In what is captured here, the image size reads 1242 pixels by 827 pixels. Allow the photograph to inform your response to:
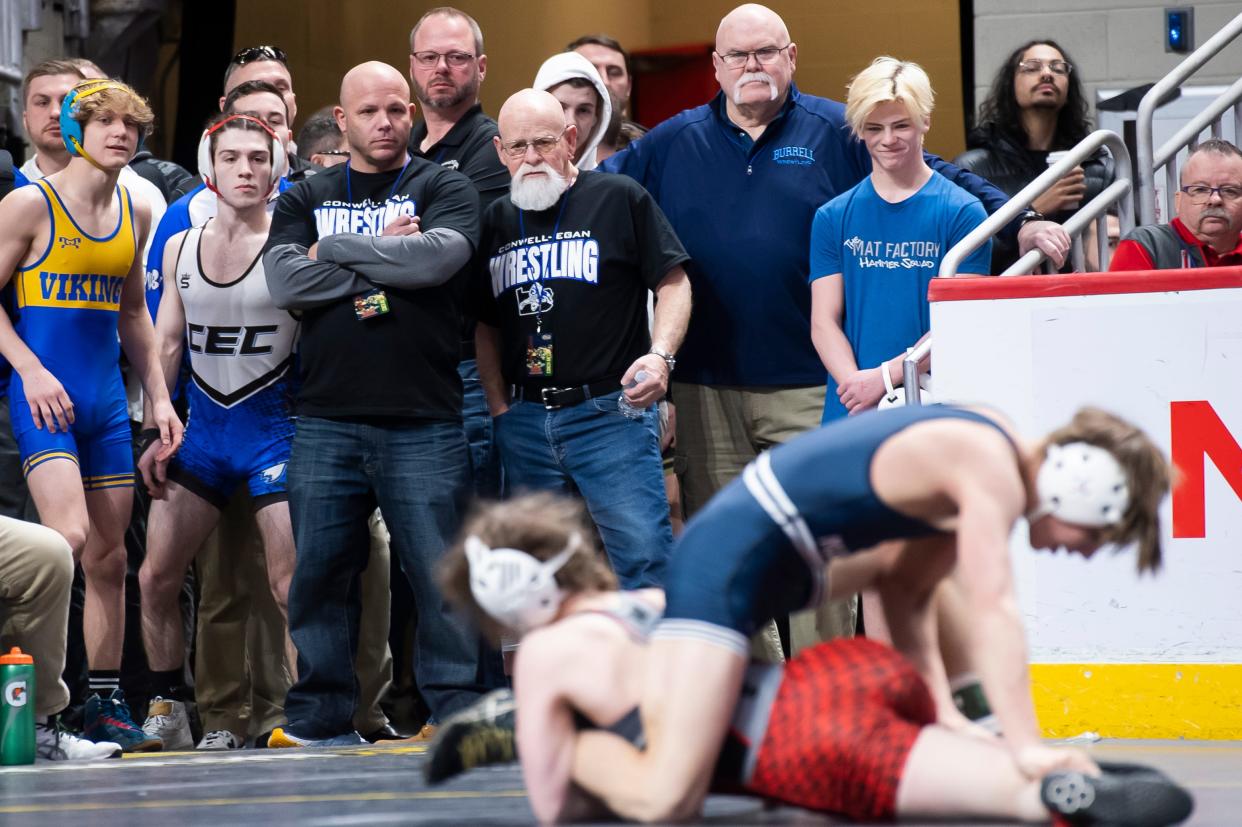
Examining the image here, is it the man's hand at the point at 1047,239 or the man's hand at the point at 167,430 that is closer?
the man's hand at the point at 1047,239

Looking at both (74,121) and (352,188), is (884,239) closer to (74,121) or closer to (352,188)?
(352,188)

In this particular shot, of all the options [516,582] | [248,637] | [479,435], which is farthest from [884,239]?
[248,637]

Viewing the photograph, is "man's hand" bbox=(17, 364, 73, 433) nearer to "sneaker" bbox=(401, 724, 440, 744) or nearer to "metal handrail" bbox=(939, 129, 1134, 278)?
"sneaker" bbox=(401, 724, 440, 744)

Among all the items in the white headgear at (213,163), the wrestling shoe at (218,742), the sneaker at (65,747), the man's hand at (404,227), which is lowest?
the wrestling shoe at (218,742)

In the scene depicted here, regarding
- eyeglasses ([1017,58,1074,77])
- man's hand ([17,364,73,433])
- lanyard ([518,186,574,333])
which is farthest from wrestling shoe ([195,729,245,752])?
eyeglasses ([1017,58,1074,77])

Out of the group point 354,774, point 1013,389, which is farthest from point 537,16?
point 354,774

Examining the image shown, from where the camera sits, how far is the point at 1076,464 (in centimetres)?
372

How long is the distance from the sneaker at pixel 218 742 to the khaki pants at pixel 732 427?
1777 millimetres

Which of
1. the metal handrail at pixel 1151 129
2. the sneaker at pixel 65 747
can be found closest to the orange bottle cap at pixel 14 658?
the sneaker at pixel 65 747

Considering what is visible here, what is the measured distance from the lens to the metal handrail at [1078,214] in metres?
5.80

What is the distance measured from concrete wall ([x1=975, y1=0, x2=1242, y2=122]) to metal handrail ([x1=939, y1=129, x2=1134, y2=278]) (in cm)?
355

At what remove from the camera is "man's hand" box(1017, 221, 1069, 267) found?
592 cm

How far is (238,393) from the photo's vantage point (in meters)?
6.30

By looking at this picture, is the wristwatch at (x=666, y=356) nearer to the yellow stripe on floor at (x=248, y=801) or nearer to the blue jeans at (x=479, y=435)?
the blue jeans at (x=479, y=435)
